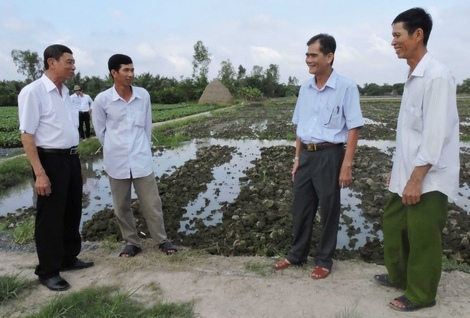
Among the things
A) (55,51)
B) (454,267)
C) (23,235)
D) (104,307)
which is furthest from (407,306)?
(23,235)

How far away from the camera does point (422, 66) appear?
2.30m

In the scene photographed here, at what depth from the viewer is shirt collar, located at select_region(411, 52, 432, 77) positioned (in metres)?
2.29

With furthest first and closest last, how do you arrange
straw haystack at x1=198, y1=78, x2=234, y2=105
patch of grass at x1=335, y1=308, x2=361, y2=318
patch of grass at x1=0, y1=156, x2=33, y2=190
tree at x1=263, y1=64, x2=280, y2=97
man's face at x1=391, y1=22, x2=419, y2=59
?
tree at x1=263, y1=64, x2=280, y2=97 < straw haystack at x1=198, y1=78, x2=234, y2=105 < patch of grass at x1=0, y1=156, x2=33, y2=190 < patch of grass at x1=335, y1=308, x2=361, y2=318 < man's face at x1=391, y1=22, x2=419, y2=59

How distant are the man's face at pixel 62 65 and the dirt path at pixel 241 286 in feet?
5.44

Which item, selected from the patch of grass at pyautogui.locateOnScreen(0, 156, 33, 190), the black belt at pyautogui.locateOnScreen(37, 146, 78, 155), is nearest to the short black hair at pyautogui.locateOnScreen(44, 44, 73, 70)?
the black belt at pyautogui.locateOnScreen(37, 146, 78, 155)

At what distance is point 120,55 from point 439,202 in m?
2.76

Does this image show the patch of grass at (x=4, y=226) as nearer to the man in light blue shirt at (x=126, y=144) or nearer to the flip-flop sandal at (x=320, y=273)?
the man in light blue shirt at (x=126, y=144)

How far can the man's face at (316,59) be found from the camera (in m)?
2.79

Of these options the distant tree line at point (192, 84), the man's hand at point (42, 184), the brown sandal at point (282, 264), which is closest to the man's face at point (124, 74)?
the man's hand at point (42, 184)

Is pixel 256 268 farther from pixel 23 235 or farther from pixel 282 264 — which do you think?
pixel 23 235

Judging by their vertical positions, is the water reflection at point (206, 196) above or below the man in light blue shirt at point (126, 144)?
below

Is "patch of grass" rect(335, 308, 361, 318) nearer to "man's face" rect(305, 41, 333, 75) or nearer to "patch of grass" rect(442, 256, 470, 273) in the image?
"patch of grass" rect(442, 256, 470, 273)

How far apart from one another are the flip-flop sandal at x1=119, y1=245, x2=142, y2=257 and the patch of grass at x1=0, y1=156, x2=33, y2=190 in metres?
4.31

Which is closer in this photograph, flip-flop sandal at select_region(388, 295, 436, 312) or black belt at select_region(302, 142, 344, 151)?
flip-flop sandal at select_region(388, 295, 436, 312)
